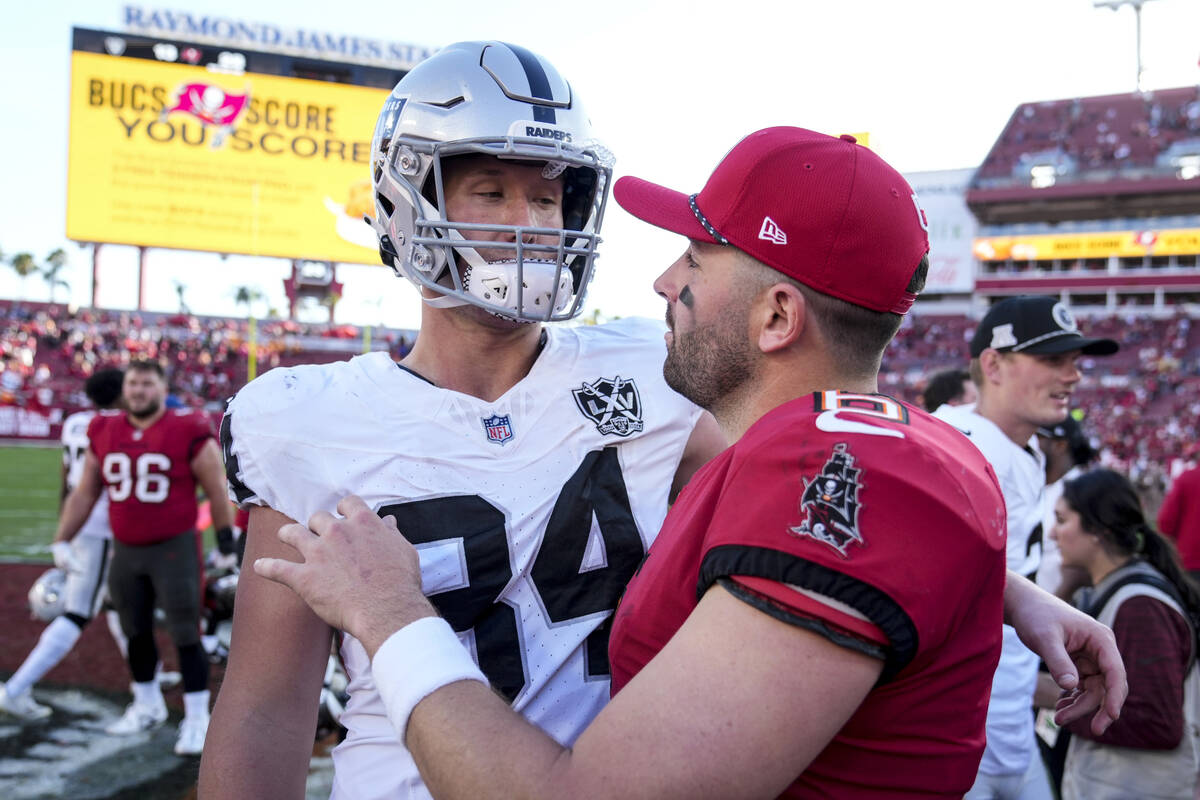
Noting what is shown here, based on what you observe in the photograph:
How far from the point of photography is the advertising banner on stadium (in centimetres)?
3984

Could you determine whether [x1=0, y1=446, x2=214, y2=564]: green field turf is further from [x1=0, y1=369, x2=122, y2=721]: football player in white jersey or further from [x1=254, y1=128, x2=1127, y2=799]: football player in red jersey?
[x1=254, y1=128, x2=1127, y2=799]: football player in red jersey

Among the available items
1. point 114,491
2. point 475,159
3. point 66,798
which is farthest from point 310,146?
point 475,159

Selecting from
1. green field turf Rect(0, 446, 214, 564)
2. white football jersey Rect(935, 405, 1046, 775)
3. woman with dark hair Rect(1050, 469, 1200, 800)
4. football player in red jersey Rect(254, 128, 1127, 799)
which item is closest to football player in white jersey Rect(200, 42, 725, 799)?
football player in red jersey Rect(254, 128, 1127, 799)

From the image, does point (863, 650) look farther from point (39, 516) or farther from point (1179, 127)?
point (1179, 127)

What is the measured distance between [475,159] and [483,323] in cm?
33

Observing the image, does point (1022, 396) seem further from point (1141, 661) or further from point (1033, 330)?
point (1141, 661)

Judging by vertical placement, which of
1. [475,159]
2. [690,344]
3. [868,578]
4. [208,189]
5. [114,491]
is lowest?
[114,491]

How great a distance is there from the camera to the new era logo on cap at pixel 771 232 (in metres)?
1.36

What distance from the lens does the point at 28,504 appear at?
46.2 ft

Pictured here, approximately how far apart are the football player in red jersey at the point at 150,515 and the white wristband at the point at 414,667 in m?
4.33

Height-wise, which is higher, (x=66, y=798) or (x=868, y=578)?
(x=868, y=578)

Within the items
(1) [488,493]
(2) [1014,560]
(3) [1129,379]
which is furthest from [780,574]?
(3) [1129,379]

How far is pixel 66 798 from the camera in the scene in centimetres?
Result: 414

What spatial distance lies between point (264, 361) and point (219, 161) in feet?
21.5
